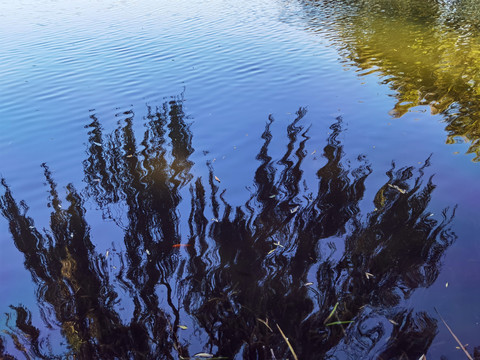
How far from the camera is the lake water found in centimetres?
307

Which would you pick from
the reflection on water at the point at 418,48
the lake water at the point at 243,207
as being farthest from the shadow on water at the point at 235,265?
the reflection on water at the point at 418,48

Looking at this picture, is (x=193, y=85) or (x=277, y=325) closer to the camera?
(x=277, y=325)

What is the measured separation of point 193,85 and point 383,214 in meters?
5.56

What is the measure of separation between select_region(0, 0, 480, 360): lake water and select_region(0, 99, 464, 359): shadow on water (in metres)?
0.02

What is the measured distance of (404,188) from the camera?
15.2 ft

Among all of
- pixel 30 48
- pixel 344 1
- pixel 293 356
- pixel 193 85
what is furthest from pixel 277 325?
pixel 344 1

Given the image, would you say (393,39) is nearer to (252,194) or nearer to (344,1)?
(344,1)

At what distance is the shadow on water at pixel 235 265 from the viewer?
298cm

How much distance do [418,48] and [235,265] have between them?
9256 millimetres

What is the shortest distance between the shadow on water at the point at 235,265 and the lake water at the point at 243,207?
0.02 meters

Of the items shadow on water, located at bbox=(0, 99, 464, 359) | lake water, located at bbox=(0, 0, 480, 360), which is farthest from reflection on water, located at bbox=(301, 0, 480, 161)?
shadow on water, located at bbox=(0, 99, 464, 359)

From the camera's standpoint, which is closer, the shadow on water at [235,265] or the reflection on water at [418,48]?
the shadow on water at [235,265]

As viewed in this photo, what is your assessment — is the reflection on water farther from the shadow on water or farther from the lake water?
the shadow on water

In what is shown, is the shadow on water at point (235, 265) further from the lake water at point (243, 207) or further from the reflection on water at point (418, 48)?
the reflection on water at point (418, 48)
